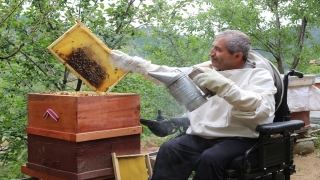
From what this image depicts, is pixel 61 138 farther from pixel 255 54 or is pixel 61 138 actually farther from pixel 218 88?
pixel 255 54

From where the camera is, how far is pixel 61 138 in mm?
2914

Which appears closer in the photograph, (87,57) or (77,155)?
(77,155)

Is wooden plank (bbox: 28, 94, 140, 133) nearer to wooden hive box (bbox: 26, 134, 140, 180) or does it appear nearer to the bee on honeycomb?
wooden hive box (bbox: 26, 134, 140, 180)

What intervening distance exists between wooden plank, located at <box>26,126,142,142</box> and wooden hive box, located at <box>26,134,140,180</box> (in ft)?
0.13

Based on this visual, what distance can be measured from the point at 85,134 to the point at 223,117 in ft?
2.93

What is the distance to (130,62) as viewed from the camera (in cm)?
318

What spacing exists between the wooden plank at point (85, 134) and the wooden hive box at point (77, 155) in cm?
4

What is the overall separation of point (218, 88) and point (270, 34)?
13.5ft

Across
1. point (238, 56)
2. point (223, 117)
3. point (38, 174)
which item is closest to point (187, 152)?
point (223, 117)

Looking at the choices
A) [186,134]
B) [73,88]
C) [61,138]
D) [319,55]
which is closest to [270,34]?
[319,55]

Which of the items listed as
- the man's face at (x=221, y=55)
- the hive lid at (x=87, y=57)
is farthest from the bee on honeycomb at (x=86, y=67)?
the man's face at (x=221, y=55)

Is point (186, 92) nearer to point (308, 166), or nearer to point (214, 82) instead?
point (214, 82)

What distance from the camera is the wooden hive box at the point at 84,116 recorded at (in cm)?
284

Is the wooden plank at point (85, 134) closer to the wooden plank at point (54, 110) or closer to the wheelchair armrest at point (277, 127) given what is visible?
the wooden plank at point (54, 110)
